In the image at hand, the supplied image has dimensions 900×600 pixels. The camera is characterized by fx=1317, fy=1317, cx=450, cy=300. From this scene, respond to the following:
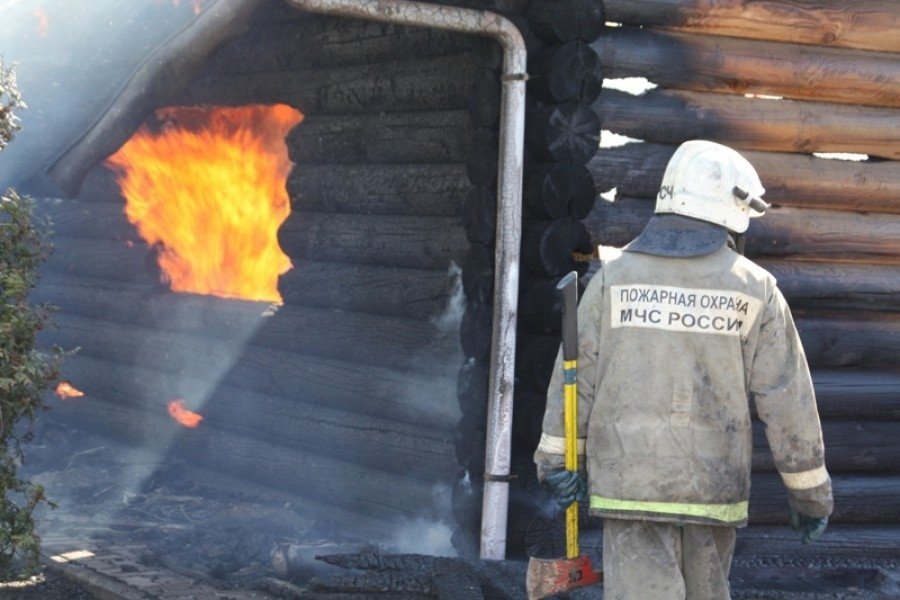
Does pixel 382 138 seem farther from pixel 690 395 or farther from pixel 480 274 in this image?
pixel 690 395

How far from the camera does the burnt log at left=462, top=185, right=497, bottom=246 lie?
6824 mm

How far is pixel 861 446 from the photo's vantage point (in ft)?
26.5

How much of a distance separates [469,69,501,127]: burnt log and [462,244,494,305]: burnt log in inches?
26.0

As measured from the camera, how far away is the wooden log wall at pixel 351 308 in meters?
7.80

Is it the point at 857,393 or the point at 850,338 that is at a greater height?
the point at 850,338

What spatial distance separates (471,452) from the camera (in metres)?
6.99

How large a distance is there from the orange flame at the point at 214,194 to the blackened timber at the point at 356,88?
15cm

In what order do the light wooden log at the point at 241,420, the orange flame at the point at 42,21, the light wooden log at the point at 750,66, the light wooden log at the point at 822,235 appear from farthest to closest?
the orange flame at the point at 42,21 → the light wooden log at the point at 241,420 → the light wooden log at the point at 822,235 → the light wooden log at the point at 750,66

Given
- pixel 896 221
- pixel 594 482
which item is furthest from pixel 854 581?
pixel 594 482

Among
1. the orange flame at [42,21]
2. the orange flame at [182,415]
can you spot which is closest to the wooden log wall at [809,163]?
the orange flame at [182,415]

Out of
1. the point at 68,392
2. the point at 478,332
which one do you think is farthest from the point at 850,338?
the point at 68,392

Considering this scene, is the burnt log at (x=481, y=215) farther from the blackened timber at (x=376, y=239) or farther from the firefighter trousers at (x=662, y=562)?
the firefighter trousers at (x=662, y=562)

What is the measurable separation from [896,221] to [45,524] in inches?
227

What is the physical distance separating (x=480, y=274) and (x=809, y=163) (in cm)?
228
